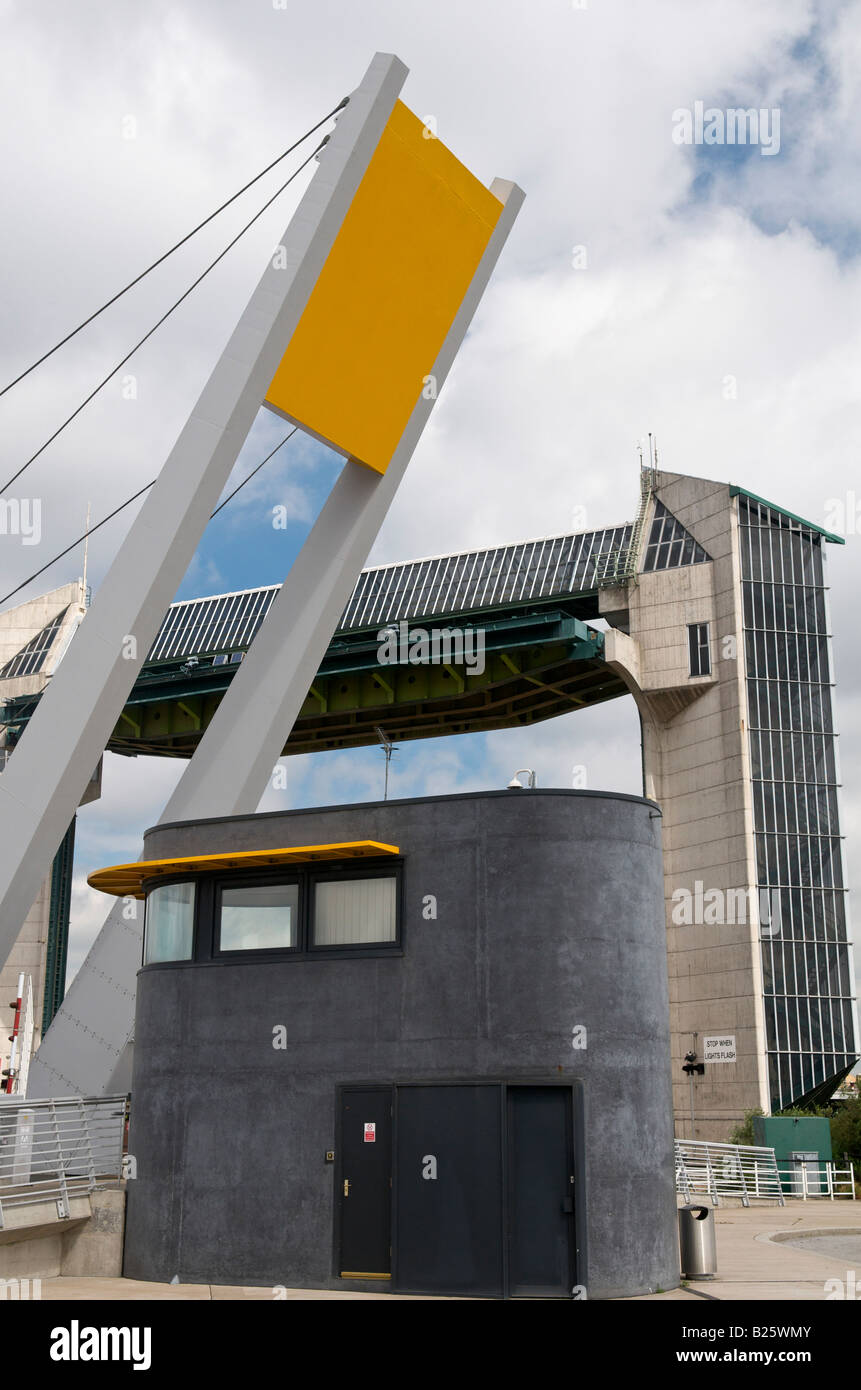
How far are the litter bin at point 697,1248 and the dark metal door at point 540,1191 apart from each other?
2176mm

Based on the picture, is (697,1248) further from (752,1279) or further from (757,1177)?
(757,1177)

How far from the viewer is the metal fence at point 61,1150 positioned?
15.9m

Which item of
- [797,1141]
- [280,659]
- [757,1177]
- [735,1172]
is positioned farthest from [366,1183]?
[797,1141]

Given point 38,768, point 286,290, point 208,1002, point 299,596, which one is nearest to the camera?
point 208,1002

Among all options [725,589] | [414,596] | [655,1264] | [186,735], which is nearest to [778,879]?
[725,589]

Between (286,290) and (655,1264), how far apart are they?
13369mm

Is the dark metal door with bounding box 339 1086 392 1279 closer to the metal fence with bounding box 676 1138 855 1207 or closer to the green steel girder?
the metal fence with bounding box 676 1138 855 1207

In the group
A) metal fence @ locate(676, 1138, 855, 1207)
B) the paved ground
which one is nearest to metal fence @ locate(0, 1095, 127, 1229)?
the paved ground

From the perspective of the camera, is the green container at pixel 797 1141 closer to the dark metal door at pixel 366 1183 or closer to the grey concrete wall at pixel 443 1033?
the grey concrete wall at pixel 443 1033

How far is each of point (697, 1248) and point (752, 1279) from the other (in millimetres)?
751

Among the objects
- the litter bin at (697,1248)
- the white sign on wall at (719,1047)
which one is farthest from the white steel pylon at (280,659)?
the white sign on wall at (719,1047)

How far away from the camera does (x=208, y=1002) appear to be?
16047mm
